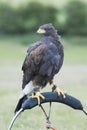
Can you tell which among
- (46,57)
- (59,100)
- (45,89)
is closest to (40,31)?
(46,57)

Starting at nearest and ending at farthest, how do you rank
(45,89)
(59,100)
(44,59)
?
(59,100), (44,59), (45,89)

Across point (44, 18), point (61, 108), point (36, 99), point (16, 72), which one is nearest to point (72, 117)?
point (61, 108)

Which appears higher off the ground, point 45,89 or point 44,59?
point 44,59

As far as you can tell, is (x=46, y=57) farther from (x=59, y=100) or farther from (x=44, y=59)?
(x=59, y=100)

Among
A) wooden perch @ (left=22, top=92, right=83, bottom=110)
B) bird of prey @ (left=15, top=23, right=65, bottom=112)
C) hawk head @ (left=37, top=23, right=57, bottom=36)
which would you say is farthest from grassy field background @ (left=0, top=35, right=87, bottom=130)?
wooden perch @ (left=22, top=92, right=83, bottom=110)

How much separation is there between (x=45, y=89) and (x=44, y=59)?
314 inches

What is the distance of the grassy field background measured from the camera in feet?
32.3

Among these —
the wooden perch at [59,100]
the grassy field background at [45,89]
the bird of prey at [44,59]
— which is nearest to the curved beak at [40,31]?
the bird of prey at [44,59]

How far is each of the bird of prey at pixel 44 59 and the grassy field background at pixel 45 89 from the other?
6.04 ft

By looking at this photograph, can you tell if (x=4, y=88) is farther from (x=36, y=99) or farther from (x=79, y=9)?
(x=79, y=9)

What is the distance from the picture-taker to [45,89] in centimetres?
1511

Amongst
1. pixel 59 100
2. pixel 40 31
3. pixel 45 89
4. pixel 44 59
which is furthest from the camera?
pixel 45 89

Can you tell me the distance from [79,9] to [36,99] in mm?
34439

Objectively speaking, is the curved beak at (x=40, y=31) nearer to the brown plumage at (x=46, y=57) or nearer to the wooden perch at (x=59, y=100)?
the brown plumage at (x=46, y=57)
